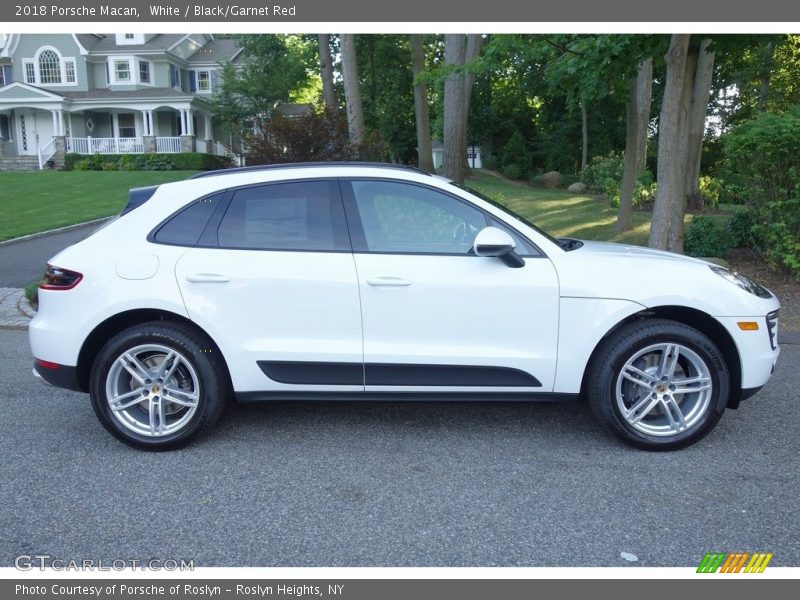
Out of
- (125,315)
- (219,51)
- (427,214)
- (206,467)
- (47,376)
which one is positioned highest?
(219,51)

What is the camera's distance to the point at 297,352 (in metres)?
4.24

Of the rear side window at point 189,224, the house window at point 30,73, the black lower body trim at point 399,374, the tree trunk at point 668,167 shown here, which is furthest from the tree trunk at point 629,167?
the house window at point 30,73

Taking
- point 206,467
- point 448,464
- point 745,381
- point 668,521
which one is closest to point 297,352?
point 206,467

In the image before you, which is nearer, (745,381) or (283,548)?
(283,548)

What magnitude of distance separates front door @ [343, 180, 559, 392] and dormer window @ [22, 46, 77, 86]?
4258 centimetres

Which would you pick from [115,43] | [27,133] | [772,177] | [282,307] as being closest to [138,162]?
[27,133]

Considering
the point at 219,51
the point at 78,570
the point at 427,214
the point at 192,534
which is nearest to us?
the point at 78,570

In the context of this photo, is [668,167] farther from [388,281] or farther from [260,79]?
[260,79]

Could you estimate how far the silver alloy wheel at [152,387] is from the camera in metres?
4.28

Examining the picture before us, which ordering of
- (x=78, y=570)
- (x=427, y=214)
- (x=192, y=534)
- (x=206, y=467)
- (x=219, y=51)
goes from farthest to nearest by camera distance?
(x=219, y=51) < (x=427, y=214) < (x=206, y=467) < (x=192, y=534) < (x=78, y=570)

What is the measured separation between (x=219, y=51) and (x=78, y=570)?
148 ft

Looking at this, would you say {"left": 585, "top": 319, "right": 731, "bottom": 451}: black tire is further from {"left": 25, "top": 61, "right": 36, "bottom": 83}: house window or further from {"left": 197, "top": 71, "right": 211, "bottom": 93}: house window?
{"left": 25, "top": 61, "right": 36, "bottom": 83}: house window

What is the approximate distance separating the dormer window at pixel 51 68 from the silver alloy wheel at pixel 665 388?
43.4 meters

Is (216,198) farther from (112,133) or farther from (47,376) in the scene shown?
(112,133)
